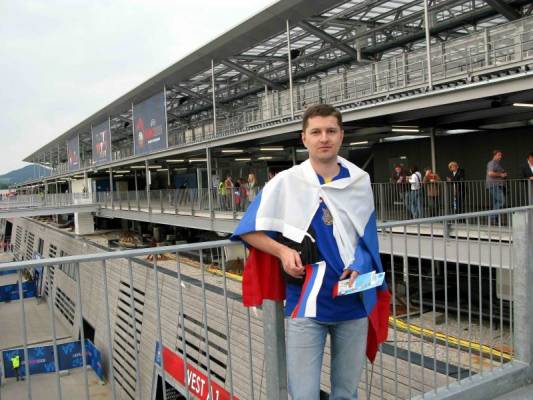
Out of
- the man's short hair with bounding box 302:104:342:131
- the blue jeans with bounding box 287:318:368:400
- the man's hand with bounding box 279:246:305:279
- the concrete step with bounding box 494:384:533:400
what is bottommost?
the concrete step with bounding box 494:384:533:400

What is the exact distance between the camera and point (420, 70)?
1327 cm

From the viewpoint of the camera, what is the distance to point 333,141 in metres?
2.25

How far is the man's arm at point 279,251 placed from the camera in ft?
6.83

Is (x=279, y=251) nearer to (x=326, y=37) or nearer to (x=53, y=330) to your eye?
(x=53, y=330)

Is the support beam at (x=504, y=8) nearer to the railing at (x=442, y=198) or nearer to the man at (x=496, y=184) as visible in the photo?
the railing at (x=442, y=198)

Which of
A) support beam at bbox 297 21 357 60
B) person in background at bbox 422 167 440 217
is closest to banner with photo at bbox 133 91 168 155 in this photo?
support beam at bbox 297 21 357 60

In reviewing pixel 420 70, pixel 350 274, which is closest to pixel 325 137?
pixel 350 274

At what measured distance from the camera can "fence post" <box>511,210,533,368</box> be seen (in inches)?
142

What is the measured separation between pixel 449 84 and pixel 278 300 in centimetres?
1142

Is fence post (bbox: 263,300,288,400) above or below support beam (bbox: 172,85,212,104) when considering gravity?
below

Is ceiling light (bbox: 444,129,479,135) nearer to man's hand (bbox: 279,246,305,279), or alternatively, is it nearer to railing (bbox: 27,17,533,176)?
railing (bbox: 27,17,533,176)

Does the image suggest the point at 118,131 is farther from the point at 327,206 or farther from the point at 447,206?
the point at 327,206

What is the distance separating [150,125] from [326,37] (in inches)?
455

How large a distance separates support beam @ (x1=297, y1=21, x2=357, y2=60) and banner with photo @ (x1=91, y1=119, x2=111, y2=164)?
19.4 meters
